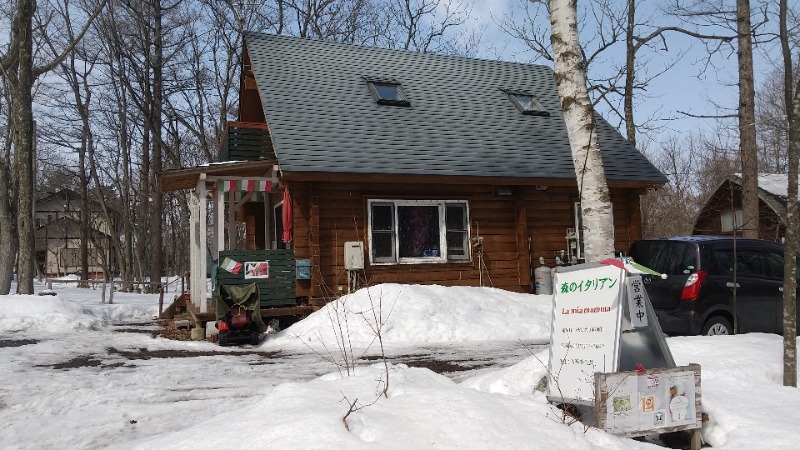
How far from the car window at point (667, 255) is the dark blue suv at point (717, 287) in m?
0.01

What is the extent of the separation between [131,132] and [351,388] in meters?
34.5

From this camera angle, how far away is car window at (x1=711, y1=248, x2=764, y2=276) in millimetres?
9023

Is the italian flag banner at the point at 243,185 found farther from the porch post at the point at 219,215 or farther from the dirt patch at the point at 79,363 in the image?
the dirt patch at the point at 79,363

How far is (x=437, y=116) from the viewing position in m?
15.9

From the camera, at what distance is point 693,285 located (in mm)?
8828

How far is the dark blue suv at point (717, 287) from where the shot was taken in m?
8.83

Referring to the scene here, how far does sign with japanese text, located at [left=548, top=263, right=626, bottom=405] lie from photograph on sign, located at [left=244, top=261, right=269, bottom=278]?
25.5 ft

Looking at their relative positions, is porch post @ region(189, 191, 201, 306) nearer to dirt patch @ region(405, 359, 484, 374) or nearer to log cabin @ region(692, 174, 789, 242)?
dirt patch @ region(405, 359, 484, 374)

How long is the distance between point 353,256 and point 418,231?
1.84m

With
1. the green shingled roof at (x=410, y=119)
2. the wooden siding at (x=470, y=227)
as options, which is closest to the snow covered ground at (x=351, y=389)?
the wooden siding at (x=470, y=227)

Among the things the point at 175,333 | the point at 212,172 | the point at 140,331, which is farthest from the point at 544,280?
the point at 140,331

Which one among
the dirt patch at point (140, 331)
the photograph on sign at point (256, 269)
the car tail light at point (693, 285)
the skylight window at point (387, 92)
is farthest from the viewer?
the skylight window at point (387, 92)

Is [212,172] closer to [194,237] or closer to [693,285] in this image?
[194,237]

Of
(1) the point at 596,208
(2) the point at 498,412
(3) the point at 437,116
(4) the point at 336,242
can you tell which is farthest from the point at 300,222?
(2) the point at 498,412
